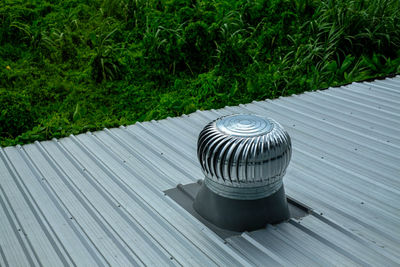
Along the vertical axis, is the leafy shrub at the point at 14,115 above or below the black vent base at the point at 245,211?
below

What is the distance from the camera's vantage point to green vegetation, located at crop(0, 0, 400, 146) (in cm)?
535

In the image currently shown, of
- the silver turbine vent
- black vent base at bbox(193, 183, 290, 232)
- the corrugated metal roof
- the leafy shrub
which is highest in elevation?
the silver turbine vent

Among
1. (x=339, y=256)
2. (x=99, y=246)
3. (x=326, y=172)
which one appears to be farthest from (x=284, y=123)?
(x=99, y=246)

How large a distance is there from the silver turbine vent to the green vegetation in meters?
2.91

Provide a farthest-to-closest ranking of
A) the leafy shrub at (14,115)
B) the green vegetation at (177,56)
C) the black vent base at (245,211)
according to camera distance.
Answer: the green vegetation at (177,56) < the leafy shrub at (14,115) < the black vent base at (245,211)

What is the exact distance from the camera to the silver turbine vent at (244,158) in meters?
1.82

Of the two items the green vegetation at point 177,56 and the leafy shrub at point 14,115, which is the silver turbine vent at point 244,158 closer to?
the green vegetation at point 177,56

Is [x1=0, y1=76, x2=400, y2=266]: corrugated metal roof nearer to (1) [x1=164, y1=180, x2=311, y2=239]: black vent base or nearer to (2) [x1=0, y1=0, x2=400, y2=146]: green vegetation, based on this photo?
(1) [x1=164, y1=180, x2=311, y2=239]: black vent base

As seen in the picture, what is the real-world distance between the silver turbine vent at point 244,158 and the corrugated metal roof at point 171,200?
0.65ft

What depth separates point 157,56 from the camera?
5.88 meters

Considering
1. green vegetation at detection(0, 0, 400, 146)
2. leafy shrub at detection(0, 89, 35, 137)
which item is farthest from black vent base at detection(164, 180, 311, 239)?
leafy shrub at detection(0, 89, 35, 137)

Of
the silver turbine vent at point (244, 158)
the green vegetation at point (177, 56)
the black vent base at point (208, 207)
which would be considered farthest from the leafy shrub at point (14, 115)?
the silver turbine vent at point (244, 158)

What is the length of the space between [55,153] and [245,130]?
1319 millimetres

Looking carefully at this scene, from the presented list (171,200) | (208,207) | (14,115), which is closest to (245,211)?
(208,207)
